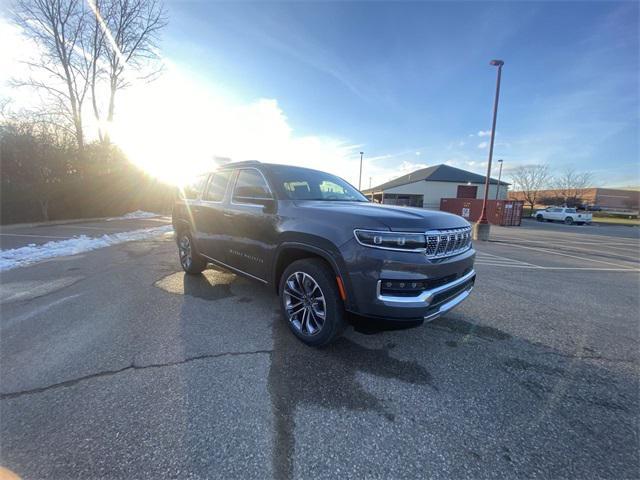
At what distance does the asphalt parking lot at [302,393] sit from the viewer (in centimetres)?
170

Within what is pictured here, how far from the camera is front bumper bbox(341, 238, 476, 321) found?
231 cm

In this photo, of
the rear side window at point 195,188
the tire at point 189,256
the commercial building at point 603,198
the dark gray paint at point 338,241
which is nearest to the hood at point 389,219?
the dark gray paint at point 338,241

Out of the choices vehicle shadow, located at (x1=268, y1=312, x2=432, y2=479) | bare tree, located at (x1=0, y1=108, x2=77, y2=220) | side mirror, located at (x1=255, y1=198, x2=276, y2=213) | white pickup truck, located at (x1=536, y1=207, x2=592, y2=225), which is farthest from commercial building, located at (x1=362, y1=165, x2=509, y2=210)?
vehicle shadow, located at (x1=268, y1=312, x2=432, y2=479)

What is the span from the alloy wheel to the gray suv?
0.03ft

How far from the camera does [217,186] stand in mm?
4344

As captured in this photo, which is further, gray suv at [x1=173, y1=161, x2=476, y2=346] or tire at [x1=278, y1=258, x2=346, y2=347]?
tire at [x1=278, y1=258, x2=346, y2=347]

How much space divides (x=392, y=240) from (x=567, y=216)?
40.0m

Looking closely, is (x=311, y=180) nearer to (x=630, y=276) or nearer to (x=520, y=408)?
(x=520, y=408)

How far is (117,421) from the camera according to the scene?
6.33 ft

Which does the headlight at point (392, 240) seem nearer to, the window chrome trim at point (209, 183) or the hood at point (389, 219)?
Answer: the hood at point (389, 219)

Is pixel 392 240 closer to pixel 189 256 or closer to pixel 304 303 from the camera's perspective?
pixel 304 303

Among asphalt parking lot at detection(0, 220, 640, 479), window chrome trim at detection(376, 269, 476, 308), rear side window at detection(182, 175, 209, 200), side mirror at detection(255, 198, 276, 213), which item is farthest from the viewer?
rear side window at detection(182, 175, 209, 200)

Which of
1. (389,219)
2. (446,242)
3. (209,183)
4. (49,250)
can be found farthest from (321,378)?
(49,250)

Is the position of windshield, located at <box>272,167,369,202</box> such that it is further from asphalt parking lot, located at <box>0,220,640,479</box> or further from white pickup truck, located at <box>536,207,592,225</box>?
white pickup truck, located at <box>536,207,592,225</box>
